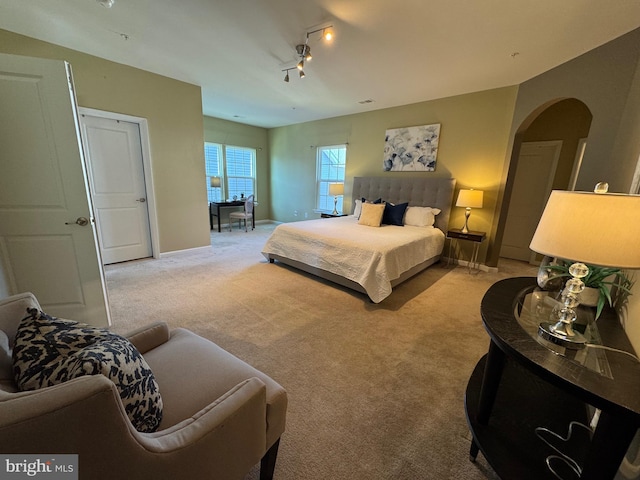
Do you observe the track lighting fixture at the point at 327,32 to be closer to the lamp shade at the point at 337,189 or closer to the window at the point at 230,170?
the lamp shade at the point at 337,189

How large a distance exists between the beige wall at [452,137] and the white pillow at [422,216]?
0.40 meters

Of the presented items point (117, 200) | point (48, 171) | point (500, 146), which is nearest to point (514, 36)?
point (500, 146)

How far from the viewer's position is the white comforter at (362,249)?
272cm

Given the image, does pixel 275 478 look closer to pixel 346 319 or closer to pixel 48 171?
pixel 346 319

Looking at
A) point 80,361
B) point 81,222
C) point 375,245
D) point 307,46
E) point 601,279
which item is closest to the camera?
point 80,361

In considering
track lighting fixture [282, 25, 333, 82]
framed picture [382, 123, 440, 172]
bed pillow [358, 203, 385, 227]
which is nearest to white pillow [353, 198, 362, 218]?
bed pillow [358, 203, 385, 227]

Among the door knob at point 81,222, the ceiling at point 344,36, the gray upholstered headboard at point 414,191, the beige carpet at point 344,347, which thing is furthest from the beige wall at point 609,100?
the door knob at point 81,222

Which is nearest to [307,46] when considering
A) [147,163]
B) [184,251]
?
[147,163]

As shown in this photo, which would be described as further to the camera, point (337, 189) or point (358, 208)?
point (337, 189)

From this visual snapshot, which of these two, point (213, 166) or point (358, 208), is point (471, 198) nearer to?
point (358, 208)

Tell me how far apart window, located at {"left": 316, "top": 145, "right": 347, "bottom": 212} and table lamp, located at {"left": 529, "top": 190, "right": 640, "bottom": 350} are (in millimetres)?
4804

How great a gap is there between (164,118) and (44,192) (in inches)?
98.2

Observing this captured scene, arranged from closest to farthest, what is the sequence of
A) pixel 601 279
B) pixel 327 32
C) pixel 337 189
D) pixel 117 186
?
pixel 601 279 < pixel 327 32 < pixel 117 186 < pixel 337 189

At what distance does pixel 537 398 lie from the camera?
136 cm
